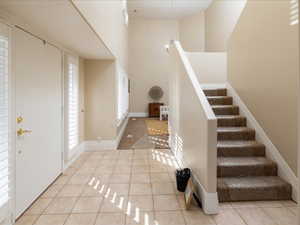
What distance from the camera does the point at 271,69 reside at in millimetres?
2795

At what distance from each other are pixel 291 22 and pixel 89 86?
12.4ft

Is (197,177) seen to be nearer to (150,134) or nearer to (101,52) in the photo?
(101,52)

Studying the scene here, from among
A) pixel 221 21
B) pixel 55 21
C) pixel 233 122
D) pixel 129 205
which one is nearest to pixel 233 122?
pixel 233 122

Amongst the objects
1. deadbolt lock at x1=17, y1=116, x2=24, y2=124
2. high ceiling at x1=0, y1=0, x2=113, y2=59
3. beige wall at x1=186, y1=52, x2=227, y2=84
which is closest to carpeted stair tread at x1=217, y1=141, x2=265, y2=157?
high ceiling at x1=0, y1=0, x2=113, y2=59

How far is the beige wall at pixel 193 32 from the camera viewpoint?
980cm

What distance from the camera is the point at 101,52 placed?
3.84 m

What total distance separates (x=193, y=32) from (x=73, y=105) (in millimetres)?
8036

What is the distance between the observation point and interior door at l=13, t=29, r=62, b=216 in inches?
85.1

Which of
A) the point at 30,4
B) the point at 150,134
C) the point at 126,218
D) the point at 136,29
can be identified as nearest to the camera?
the point at 30,4

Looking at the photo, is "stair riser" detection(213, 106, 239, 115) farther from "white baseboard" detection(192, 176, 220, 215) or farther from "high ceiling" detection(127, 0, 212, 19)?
"high ceiling" detection(127, 0, 212, 19)

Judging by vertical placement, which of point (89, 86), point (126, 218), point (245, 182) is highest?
point (89, 86)

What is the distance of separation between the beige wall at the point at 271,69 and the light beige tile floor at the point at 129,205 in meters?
0.80

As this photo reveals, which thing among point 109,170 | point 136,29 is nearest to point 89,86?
point 109,170

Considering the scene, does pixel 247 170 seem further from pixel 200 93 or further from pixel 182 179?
pixel 200 93
